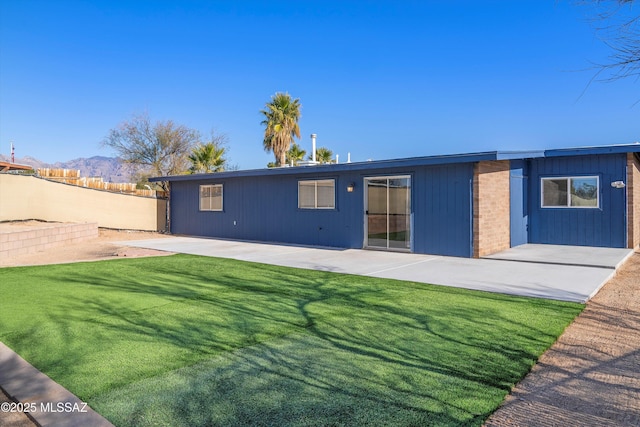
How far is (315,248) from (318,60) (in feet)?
54.8

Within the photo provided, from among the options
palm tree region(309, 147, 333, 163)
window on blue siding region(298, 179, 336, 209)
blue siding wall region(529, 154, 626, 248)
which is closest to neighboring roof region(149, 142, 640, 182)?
window on blue siding region(298, 179, 336, 209)

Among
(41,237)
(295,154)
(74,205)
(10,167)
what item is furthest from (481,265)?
(10,167)

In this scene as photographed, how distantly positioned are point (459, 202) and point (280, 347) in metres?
7.36

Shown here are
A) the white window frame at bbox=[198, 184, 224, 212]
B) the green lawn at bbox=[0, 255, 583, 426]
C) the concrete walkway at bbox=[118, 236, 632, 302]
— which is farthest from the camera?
the white window frame at bbox=[198, 184, 224, 212]

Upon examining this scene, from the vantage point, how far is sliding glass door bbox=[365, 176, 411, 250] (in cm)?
1084

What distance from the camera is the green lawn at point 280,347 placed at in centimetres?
258

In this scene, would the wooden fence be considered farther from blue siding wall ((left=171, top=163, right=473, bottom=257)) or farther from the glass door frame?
the glass door frame

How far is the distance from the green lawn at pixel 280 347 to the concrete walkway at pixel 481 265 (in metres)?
0.88

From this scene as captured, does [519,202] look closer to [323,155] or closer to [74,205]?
[74,205]

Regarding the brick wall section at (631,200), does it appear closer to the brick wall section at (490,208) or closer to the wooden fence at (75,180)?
the brick wall section at (490,208)

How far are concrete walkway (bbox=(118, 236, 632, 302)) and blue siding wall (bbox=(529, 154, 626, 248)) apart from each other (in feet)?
2.43

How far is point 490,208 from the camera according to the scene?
10.2 metres

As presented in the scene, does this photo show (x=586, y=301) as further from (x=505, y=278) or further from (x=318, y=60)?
(x=318, y=60)

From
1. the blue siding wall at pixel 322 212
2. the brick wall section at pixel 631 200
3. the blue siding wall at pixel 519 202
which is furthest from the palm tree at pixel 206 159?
the brick wall section at pixel 631 200
